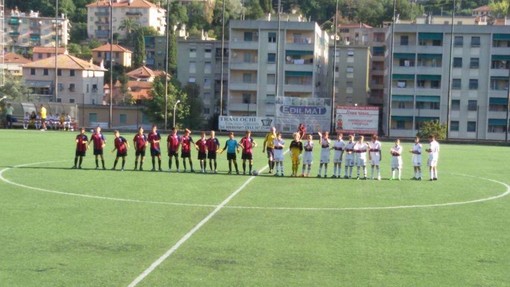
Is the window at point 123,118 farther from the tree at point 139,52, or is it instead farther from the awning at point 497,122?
the tree at point 139,52

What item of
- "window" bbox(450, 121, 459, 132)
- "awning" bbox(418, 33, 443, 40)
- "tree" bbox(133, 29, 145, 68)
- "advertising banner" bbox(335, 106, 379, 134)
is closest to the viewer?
"advertising banner" bbox(335, 106, 379, 134)

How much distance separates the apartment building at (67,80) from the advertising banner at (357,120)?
5747cm

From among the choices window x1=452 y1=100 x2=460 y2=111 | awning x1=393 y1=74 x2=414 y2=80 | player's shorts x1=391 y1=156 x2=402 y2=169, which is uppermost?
awning x1=393 y1=74 x2=414 y2=80

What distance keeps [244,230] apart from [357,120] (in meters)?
49.2

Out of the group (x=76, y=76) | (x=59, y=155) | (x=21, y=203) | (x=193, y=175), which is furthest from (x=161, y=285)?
(x=76, y=76)

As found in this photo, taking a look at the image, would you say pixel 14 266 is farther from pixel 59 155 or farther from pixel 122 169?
pixel 59 155

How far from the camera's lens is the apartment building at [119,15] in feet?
627

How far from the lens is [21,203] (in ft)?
67.7

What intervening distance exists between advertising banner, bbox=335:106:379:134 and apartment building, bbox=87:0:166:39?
129259 millimetres

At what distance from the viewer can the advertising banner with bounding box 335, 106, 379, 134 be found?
65.0 metres

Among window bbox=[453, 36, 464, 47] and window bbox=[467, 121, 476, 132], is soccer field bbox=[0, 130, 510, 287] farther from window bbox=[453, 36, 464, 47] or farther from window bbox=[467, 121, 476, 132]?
window bbox=[453, 36, 464, 47]

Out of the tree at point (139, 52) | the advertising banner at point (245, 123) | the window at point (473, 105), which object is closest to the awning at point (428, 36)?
the window at point (473, 105)

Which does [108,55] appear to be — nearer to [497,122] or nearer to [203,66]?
[203,66]

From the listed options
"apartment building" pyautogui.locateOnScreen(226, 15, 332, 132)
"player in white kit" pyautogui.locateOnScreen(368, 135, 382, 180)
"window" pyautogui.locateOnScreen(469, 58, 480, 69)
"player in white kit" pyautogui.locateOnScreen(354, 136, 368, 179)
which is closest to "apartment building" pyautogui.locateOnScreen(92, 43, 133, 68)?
"apartment building" pyautogui.locateOnScreen(226, 15, 332, 132)
